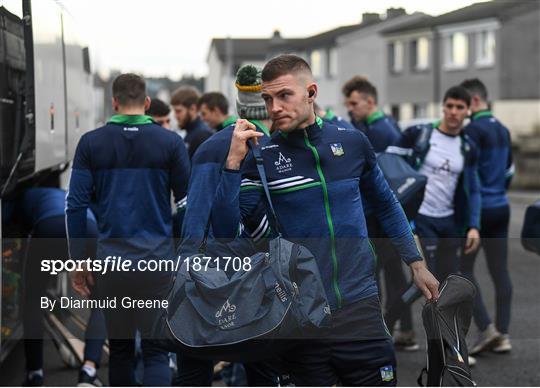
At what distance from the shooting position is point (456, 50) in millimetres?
58219

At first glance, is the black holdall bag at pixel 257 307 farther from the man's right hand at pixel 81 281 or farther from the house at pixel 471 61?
the house at pixel 471 61

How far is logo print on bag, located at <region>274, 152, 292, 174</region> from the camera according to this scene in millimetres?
4508

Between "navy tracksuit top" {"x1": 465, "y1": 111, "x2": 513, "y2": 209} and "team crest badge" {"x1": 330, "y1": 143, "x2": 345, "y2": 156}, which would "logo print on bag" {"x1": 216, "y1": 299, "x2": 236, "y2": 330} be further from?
"navy tracksuit top" {"x1": 465, "y1": 111, "x2": 513, "y2": 209}

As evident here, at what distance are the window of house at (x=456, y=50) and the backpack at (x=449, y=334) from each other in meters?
53.1

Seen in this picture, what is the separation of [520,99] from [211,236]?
49.8 m

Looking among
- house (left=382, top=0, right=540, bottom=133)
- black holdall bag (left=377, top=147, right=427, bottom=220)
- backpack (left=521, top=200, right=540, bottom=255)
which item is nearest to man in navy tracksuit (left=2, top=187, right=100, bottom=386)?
black holdall bag (left=377, top=147, right=427, bottom=220)

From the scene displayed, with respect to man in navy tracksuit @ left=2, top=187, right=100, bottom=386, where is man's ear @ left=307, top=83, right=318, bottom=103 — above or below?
above

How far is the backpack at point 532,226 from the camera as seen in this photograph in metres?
6.42

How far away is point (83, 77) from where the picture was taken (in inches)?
381

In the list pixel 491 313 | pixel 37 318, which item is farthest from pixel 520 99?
pixel 37 318

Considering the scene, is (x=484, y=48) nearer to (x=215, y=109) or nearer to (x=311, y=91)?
(x=215, y=109)

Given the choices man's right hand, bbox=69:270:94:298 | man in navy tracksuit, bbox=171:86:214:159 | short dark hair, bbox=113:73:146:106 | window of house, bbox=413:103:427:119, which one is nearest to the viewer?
man's right hand, bbox=69:270:94:298

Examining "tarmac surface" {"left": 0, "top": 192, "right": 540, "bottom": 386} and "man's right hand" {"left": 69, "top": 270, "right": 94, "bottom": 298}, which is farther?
"tarmac surface" {"left": 0, "top": 192, "right": 540, "bottom": 386}

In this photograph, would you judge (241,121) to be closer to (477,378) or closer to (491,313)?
(477,378)
